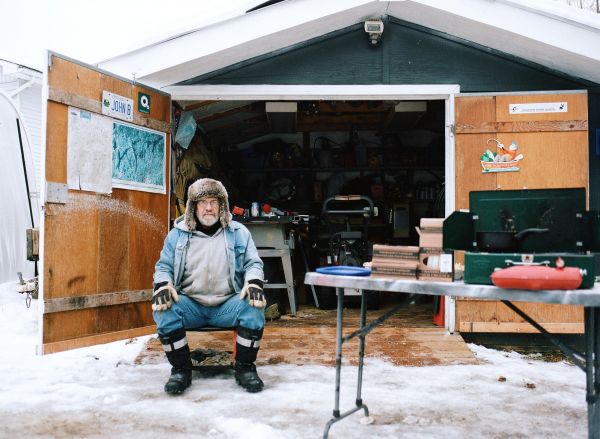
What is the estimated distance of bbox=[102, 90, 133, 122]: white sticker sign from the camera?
469 centimetres

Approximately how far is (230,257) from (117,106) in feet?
6.16

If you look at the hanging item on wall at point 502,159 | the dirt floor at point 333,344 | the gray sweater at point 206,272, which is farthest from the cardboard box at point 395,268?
the hanging item on wall at point 502,159

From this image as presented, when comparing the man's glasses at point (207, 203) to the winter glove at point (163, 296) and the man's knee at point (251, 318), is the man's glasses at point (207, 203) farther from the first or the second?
the man's knee at point (251, 318)

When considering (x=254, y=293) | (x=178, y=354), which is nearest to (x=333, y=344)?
(x=254, y=293)

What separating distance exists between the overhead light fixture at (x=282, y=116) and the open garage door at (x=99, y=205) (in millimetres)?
2057

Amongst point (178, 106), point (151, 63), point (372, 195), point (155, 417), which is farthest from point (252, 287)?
point (372, 195)

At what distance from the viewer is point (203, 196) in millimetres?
3898

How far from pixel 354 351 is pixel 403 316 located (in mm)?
1936

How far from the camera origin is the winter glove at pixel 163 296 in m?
3.51

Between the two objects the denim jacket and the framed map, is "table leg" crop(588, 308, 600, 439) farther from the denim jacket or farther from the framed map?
the framed map

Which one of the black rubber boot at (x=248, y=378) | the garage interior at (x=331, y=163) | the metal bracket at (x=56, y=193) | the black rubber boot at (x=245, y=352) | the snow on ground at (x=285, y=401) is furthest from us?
the garage interior at (x=331, y=163)

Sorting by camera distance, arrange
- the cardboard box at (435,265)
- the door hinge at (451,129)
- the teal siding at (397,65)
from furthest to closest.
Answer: the teal siding at (397,65) → the door hinge at (451,129) → the cardboard box at (435,265)

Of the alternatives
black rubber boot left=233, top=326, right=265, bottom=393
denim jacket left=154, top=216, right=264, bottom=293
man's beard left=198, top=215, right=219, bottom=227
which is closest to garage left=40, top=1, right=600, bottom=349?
denim jacket left=154, top=216, right=264, bottom=293

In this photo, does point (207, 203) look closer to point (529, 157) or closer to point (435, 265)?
point (435, 265)
